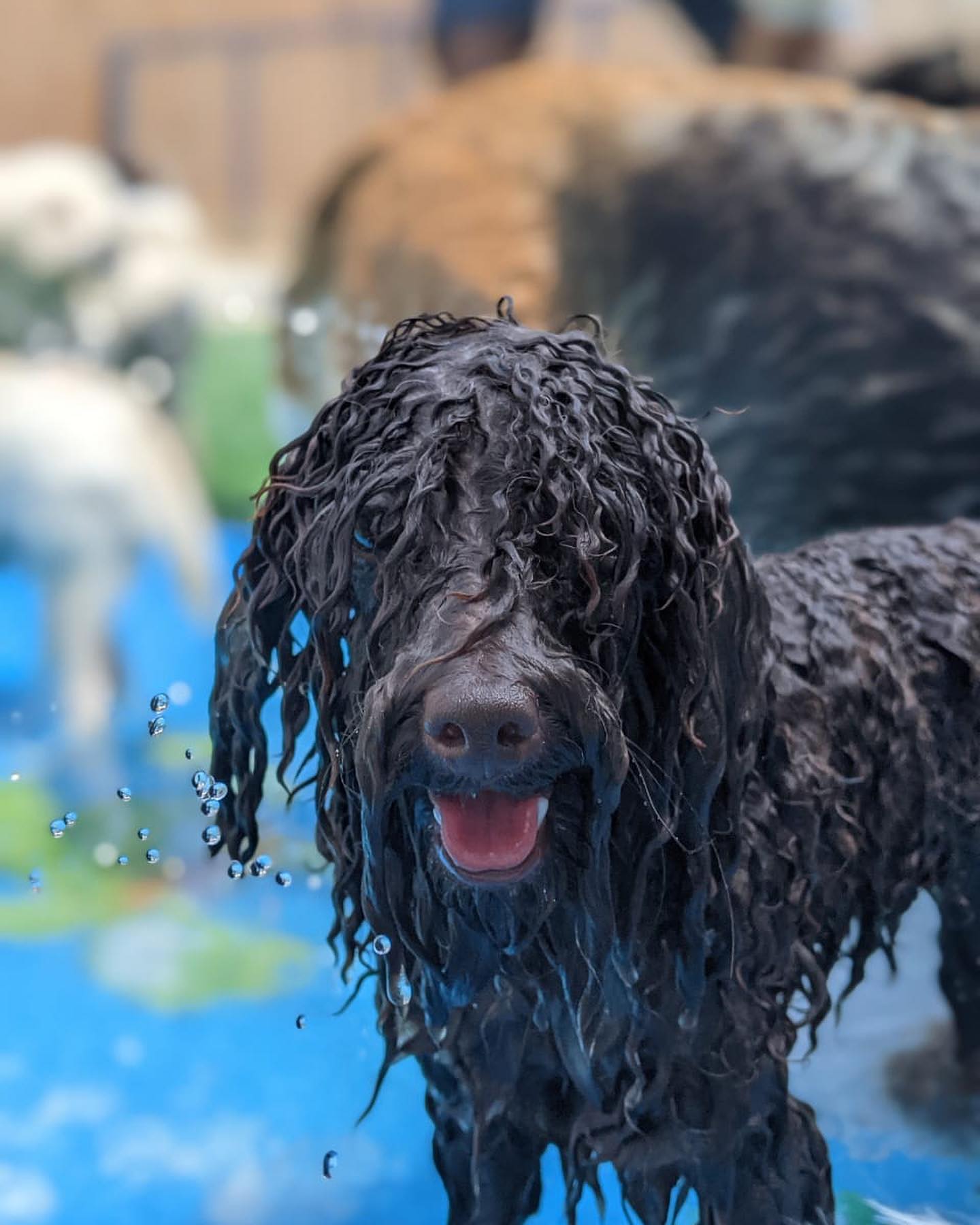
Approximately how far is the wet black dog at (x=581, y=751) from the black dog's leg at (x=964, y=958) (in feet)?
0.71

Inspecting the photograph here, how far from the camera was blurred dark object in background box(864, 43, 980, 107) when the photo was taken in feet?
18.8

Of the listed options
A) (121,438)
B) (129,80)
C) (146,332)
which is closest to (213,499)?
(121,438)

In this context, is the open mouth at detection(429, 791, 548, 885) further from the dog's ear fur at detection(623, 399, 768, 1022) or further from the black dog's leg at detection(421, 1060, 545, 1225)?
the black dog's leg at detection(421, 1060, 545, 1225)

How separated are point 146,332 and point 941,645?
4.80m

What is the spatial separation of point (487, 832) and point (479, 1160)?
80 centimetres

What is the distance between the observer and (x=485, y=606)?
174 centimetres

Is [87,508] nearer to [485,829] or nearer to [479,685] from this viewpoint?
[485,829]

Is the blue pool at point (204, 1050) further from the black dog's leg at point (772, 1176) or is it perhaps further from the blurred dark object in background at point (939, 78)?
the blurred dark object in background at point (939, 78)

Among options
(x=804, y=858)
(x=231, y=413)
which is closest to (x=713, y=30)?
(x=231, y=413)

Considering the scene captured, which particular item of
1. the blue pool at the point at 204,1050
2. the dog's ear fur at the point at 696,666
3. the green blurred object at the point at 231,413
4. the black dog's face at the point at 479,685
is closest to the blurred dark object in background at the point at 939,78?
the green blurred object at the point at 231,413

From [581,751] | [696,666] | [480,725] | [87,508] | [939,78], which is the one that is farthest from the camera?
[939,78]

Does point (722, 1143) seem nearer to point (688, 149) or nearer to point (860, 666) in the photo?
point (860, 666)

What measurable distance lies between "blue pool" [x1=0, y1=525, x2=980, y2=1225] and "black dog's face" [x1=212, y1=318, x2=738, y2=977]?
96 cm

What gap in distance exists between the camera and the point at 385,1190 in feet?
10.2
